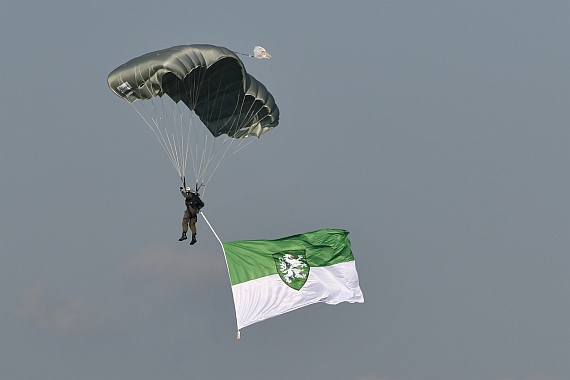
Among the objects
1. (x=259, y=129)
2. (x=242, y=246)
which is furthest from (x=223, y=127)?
(x=242, y=246)

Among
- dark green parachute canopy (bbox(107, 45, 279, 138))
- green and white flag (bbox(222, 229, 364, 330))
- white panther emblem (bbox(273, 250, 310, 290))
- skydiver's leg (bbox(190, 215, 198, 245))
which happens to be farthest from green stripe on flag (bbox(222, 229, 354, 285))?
dark green parachute canopy (bbox(107, 45, 279, 138))

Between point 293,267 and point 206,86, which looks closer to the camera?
point 206,86

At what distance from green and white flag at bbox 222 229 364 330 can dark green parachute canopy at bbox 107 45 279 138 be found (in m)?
4.07

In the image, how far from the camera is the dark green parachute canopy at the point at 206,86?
39031mm

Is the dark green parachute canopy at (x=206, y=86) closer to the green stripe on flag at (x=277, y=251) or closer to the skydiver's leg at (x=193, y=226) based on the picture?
the skydiver's leg at (x=193, y=226)

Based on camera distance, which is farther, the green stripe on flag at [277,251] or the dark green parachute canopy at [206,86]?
the green stripe on flag at [277,251]

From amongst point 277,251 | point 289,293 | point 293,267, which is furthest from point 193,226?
point 293,267

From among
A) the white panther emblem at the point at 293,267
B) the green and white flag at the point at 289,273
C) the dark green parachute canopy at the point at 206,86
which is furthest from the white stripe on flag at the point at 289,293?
the dark green parachute canopy at the point at 206,86

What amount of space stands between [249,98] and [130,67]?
4.93 m

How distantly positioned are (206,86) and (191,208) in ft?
13.9

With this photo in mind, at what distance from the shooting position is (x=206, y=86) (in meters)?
42.5

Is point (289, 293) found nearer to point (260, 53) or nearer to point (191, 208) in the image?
point (191, 208)

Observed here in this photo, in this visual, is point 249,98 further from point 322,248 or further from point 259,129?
point 322,248

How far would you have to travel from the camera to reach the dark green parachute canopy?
3903cm
